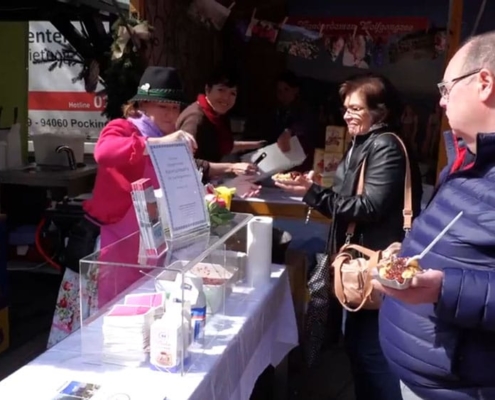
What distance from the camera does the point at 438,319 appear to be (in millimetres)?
1523

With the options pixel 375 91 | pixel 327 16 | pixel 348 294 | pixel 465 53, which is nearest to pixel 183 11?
pixel 327 16

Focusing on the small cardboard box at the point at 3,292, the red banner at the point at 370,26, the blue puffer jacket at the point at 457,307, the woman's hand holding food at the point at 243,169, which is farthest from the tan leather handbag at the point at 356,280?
the red banner at the point at 370,26

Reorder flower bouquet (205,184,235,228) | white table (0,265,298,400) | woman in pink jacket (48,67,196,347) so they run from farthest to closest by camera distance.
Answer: woman in pink jacket (48,67,196,347)
flower bouquet (205,184,235,228)
white table (0,265,298,400)

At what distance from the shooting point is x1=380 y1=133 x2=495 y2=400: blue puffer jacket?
139cm

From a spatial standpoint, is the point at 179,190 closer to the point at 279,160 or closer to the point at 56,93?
the point at 279,160

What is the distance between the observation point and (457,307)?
1394mm

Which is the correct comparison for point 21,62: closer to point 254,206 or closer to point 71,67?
point 71,67

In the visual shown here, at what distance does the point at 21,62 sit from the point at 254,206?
11.4ft

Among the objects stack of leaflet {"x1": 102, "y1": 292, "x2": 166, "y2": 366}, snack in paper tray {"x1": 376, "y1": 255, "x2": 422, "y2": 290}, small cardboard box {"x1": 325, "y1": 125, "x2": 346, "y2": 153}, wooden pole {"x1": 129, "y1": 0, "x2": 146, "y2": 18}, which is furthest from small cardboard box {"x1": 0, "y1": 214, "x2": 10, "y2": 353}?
snack in paper tray {"x1": 376, "y1": 255, "x2": 422, "y2": 290}

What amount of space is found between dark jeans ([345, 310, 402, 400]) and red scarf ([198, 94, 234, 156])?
134cm

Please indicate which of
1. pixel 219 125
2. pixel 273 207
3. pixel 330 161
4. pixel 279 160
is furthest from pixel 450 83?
pixel 330 161

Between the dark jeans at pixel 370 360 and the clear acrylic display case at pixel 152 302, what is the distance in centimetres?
64

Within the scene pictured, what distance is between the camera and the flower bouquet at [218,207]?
2.29 metres

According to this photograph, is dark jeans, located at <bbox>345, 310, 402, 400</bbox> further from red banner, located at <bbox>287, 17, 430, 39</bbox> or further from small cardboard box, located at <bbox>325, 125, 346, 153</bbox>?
red banner, located at <bbox>287, 17, 430, 39</bbox>
